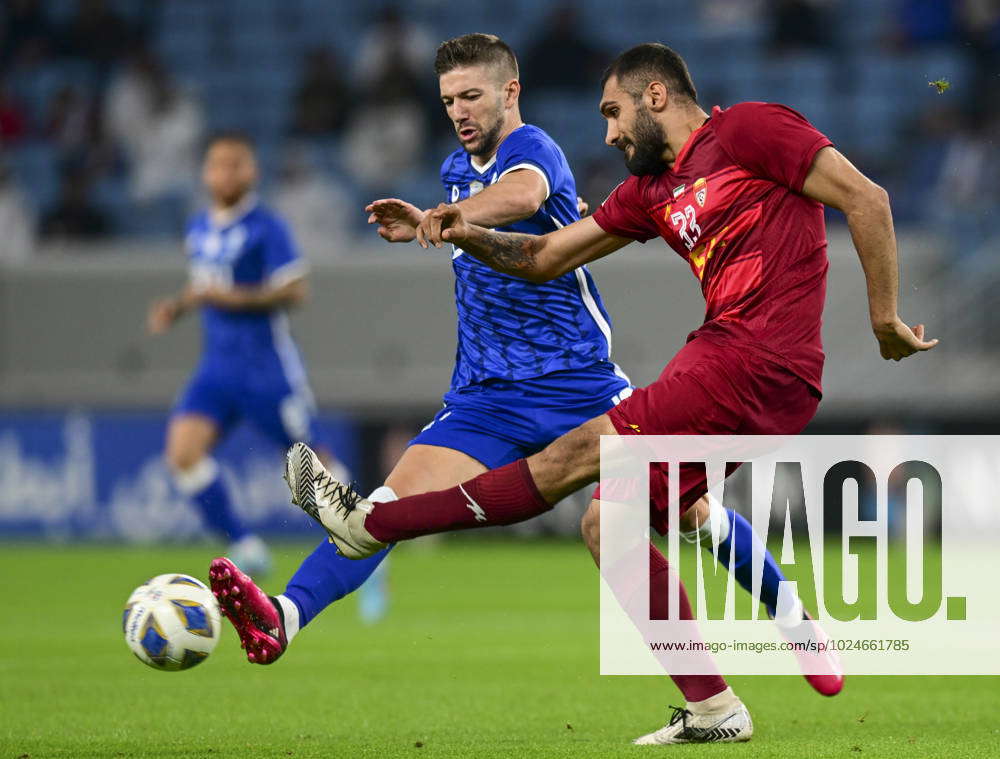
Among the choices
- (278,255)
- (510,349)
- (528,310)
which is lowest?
(510,349)

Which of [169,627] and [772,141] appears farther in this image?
[169,627]

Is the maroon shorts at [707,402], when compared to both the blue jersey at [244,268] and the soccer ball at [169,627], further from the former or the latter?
the blue jersey at [244,268]

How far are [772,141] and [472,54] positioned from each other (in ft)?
4.47

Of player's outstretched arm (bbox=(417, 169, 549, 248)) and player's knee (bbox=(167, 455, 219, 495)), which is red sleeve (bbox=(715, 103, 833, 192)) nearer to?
player's outstretched arm (bbox=(417, 169, 549, 248))

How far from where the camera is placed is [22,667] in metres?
7.50

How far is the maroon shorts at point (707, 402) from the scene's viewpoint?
16.7 feet

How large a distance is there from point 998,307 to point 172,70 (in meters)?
9.62

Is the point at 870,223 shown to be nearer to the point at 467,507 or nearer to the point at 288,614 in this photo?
the point at 467,507

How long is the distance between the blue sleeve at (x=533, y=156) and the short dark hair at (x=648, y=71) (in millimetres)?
510

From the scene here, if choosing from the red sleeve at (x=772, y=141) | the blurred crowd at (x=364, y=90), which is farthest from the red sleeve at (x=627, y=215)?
the blurred crowd at (x=364, y=90)

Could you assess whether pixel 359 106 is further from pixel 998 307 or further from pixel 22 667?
pixel 22 667
